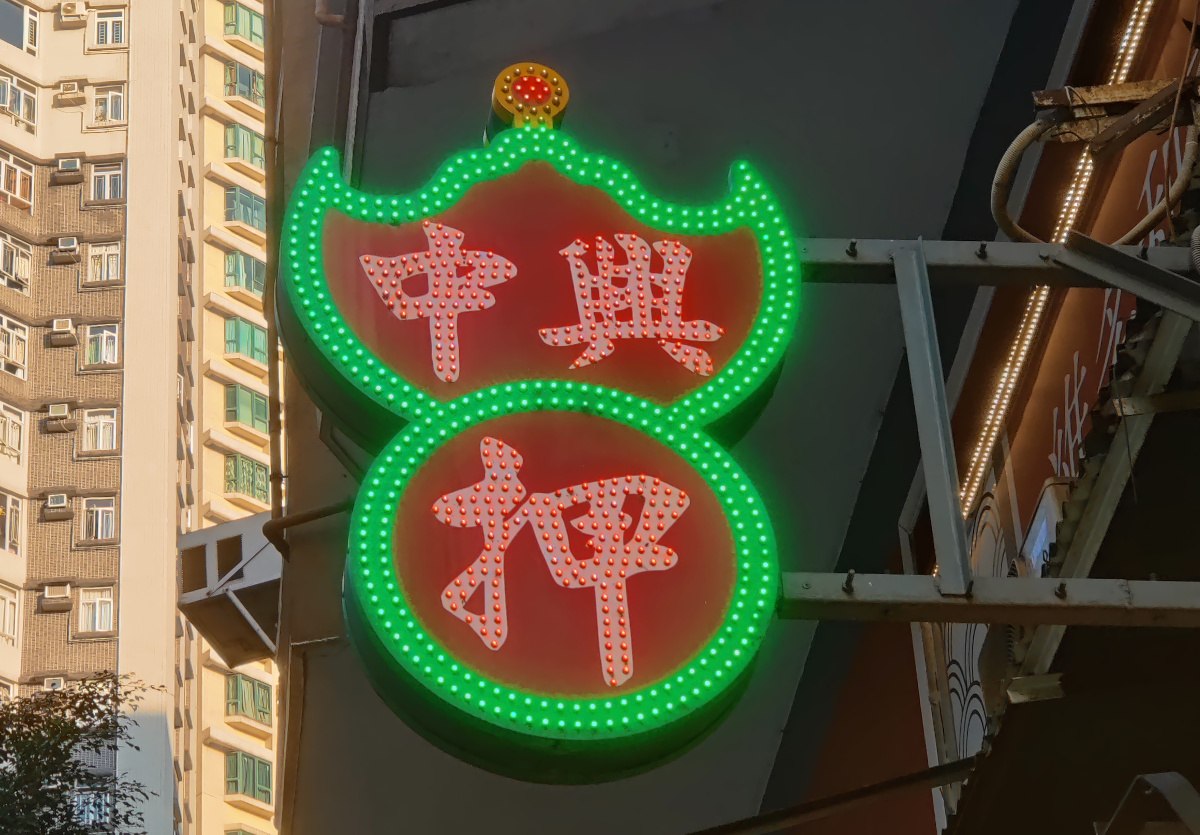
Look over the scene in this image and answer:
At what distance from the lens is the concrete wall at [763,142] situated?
760 centimetres

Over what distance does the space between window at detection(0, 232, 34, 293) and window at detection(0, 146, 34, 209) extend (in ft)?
4.13

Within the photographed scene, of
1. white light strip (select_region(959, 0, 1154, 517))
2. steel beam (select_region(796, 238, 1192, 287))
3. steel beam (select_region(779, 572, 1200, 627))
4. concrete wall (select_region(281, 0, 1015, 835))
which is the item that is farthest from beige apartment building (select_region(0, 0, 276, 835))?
steel beam (select_region(779, 572, 1200, 627))

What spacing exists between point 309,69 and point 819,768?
15.4 ft

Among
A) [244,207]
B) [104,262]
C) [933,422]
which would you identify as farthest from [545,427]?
[244,207]

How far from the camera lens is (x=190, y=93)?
50000 mm

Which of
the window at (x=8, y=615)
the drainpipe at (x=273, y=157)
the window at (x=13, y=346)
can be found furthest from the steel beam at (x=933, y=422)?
the window at (x=13, y=346)

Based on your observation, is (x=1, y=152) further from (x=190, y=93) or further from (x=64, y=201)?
(x=190, y=93)

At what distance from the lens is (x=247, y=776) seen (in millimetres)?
41688

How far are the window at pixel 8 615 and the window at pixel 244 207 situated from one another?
12669 millimetres

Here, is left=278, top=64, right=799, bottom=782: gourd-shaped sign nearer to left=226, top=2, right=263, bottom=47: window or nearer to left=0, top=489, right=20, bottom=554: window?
left=0, top=489, right=20, bottom=554: window

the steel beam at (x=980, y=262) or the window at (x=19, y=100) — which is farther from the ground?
the steel beam at (x=980, y=262)

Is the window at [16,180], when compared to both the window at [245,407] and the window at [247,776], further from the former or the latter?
the window at [247,776]

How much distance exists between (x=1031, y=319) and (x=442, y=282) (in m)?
2.64

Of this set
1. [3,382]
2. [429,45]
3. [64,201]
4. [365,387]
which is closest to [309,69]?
[429,45]
